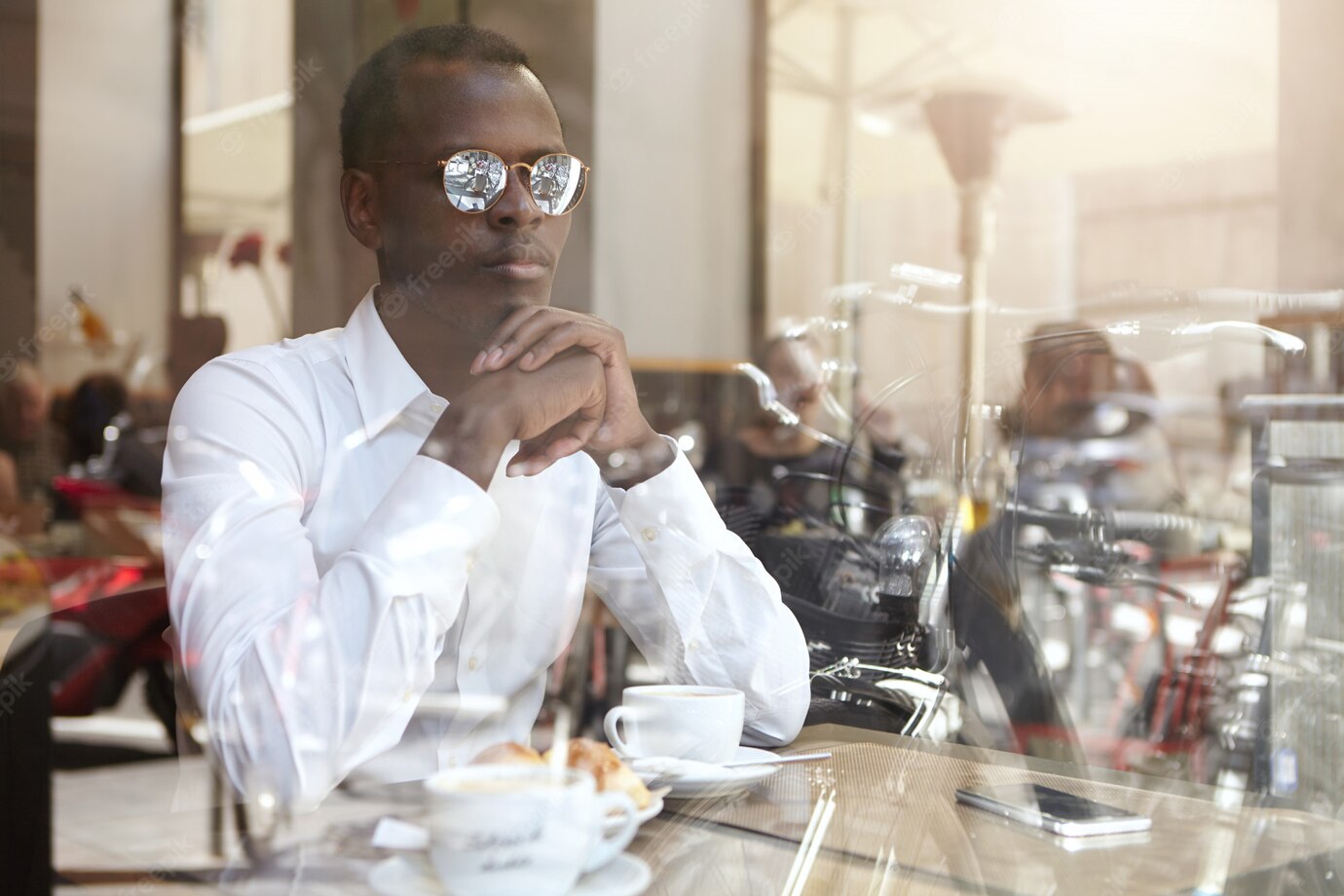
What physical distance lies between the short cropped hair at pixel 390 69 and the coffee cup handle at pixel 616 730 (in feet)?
1.19

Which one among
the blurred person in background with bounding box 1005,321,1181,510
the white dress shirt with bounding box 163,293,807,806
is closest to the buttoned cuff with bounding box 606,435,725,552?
the white dress shirt with bounding box 163,293,807,806

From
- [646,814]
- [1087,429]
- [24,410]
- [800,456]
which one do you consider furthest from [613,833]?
[1087,429]

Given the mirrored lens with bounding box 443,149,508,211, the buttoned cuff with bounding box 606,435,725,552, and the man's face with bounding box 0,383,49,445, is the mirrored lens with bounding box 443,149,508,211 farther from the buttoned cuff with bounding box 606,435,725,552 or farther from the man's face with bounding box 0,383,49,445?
the man's face with bounding box 0,383,49,445

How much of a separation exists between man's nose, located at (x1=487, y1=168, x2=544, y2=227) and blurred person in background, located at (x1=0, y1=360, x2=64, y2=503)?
1.83 ft

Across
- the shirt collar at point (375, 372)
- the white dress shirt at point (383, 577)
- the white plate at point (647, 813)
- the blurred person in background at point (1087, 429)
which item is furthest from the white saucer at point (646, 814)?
the blurred person in background at point (1087, 429)

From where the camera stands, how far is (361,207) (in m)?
0.67

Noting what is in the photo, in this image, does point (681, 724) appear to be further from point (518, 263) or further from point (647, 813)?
point (518, 263)

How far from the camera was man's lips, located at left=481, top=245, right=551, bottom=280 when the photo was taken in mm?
666

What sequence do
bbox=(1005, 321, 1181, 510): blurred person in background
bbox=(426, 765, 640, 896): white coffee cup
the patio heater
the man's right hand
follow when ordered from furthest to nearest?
the patio heater
bbox=(1005, 321, 1181, 510): blurred person in background
the man's right hand
bbox=(426, 765, 640, 896): white coffee cup

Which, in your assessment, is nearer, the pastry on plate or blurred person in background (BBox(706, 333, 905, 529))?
the pastry on plate

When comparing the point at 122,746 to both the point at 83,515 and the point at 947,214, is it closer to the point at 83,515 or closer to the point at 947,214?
the point at 83,515

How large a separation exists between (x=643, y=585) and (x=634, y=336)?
164 mm

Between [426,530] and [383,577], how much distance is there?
3cm

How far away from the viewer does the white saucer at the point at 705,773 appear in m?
0.66
